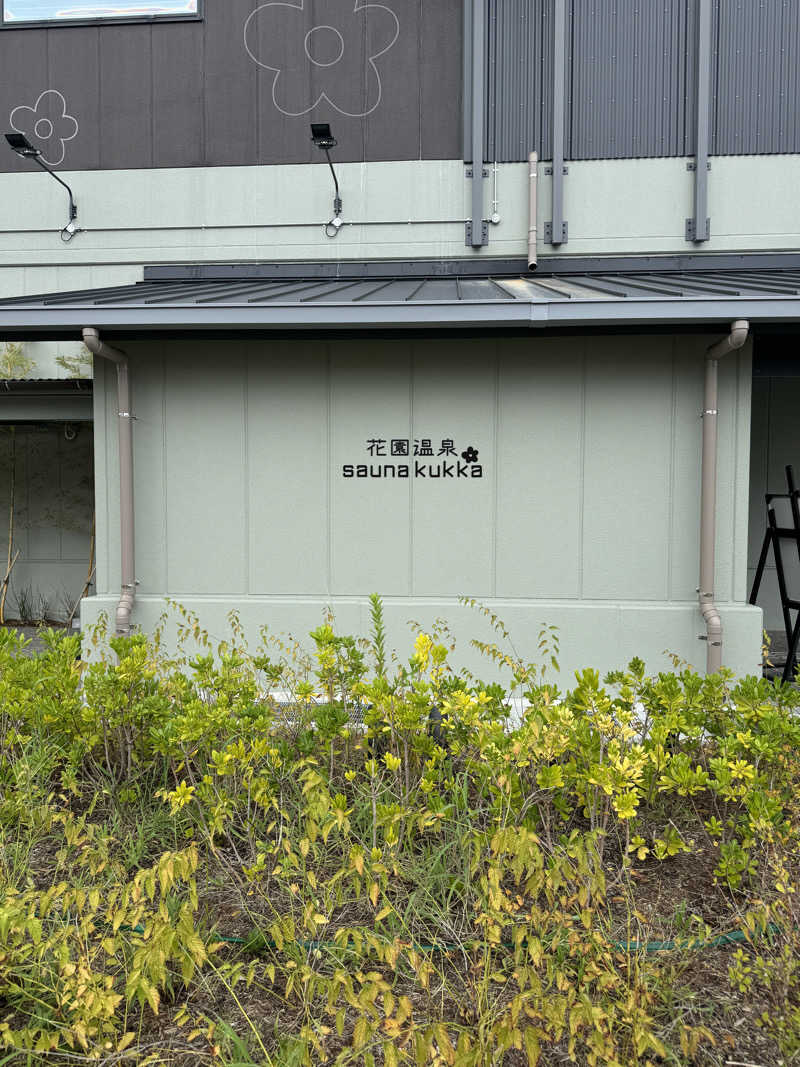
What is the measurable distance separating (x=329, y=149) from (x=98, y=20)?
2577mm

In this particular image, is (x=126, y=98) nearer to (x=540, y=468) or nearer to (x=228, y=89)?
(x=228, y=89)

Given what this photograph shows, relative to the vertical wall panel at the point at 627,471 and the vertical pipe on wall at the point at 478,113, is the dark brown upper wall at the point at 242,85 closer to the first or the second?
the vertical pipe on wall at the point at 478,113

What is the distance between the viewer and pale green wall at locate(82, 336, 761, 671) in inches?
211

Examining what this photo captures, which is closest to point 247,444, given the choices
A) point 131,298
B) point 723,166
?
point 131,298

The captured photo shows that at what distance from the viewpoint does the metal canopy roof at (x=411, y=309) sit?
474 cm

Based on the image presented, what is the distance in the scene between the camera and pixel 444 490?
551cm

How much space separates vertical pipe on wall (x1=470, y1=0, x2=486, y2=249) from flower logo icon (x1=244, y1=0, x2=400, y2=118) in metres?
0.76

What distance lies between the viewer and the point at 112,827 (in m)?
2.93

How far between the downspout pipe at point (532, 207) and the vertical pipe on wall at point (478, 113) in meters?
0.44

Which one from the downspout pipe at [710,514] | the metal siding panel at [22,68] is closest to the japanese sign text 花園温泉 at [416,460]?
the downspout pipe at [710,514]

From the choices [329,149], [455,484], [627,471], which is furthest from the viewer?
[329,149]

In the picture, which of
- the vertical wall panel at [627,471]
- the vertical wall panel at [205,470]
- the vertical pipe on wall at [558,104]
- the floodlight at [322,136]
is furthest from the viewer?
the vertical pipe on wall at [558,104]

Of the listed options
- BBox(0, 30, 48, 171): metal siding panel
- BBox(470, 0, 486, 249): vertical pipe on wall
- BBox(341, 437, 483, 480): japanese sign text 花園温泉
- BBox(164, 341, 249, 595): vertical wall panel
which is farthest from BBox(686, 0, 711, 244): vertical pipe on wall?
BBox(0, 30, 48, 171): metal siding panel

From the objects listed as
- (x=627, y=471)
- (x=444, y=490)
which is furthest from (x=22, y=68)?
(x=627, y=471)
